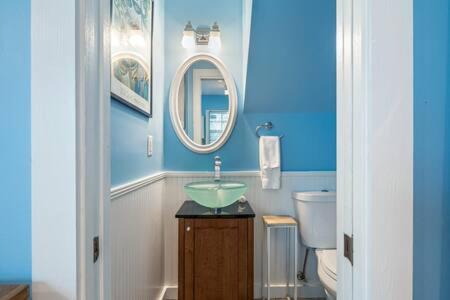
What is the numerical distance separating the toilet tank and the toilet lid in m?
0.11

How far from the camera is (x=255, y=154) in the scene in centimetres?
215

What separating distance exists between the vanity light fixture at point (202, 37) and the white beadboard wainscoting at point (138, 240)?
0.99m

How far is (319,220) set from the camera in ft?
6.33

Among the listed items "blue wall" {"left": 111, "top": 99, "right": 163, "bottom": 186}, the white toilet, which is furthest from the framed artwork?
the white toilet

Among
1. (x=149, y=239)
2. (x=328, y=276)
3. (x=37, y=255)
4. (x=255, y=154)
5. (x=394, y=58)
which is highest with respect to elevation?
(x=394, y=58)

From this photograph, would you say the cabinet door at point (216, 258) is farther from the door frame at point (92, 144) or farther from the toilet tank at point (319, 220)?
the door frame at point (92, 144)

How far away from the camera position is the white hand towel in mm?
2064

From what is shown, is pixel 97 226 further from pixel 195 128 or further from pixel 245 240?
pixel 195 128

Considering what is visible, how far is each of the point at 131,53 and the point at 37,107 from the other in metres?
0.82

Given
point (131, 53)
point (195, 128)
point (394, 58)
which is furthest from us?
point (195, 128)

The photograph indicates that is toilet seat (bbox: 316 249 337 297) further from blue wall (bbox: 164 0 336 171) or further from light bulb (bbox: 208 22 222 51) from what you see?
light bulb (bbox: 208 22 222 51)

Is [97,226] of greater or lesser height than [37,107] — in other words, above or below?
below

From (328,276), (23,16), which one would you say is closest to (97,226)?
(23,16)

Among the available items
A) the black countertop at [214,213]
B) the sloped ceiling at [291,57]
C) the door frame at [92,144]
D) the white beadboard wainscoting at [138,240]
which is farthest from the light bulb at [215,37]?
the door frame at [92,144]
